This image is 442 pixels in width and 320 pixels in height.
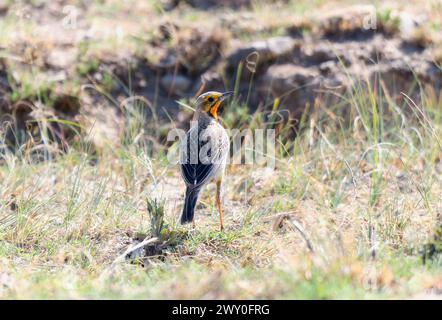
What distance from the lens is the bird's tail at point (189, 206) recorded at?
17.4 feet

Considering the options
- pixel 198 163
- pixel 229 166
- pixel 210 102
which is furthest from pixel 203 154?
pixel 229 166

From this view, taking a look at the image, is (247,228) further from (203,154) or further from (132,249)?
(132,249)

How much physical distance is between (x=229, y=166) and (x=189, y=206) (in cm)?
176

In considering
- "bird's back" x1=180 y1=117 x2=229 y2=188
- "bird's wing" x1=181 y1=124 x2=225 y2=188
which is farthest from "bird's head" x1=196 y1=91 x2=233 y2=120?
"bird's wing" x1=181 y1=124 x2=225 y2=188

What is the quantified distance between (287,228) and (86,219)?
64.6 inches

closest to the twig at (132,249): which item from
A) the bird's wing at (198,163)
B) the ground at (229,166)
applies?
the ground at (229,166)

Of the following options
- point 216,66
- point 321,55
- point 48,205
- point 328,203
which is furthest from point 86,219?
point 321,55

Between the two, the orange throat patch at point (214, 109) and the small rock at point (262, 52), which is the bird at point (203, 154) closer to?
the orange throat patch at point (214, 109)

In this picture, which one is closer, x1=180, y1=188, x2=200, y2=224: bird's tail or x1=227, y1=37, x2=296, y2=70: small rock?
x1=180, y1=188, x2=200, y2=224: bird's tail

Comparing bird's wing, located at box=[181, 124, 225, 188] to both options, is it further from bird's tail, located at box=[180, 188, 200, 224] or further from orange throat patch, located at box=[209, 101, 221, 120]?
orange throat patch, located at box=[209, 101, 221, 120]

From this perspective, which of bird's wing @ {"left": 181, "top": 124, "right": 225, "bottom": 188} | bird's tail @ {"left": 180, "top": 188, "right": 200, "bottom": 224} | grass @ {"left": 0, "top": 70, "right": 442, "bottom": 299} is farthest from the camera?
bird's wing @ {"left": 181, "top": 124, "right": 225, "bottom": 188}

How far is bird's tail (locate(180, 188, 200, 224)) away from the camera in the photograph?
5.30 meters

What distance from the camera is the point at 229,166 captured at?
705cm
